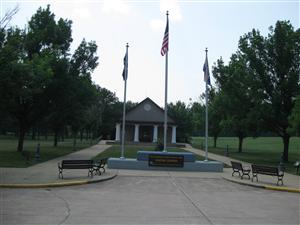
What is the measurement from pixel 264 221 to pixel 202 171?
1516 cm

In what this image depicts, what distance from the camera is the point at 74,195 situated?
48.1ft

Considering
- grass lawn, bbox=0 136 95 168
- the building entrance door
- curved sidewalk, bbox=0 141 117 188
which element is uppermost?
the building entrance door

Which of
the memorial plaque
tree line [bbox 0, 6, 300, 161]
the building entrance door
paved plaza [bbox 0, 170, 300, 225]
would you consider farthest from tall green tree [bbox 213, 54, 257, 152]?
the building entrance door

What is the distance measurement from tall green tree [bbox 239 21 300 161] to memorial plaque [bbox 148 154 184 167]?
1129 cm

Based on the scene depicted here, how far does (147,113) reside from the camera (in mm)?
71438

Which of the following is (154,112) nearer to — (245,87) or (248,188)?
(245,87)

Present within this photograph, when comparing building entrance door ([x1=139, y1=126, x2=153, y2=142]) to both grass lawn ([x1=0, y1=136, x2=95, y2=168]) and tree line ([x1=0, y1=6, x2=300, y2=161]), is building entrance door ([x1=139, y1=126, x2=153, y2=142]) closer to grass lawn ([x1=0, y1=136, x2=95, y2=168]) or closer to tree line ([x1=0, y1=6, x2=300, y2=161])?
grass lawn ([x1=0, y1=136, x2=95, y2=168])

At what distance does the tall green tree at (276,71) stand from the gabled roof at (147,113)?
3441 cm

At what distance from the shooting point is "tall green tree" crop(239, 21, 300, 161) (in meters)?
35.2

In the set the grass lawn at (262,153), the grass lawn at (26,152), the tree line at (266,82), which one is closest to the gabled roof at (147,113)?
the grass lawn at (262,153)

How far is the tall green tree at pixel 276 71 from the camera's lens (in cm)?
3522

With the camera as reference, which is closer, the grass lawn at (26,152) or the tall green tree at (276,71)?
the grass lawn at (26,152)

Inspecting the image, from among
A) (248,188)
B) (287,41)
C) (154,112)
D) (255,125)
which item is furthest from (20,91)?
(154,112)

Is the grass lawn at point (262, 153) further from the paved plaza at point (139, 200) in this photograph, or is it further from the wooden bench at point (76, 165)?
the wooden bench at point (76, 165)
